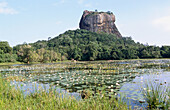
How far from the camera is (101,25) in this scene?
18638 centimetres

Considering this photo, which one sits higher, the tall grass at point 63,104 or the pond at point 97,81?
the tall grass at point 63,104

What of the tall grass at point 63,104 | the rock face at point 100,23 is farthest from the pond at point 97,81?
the rock face at point 100,23

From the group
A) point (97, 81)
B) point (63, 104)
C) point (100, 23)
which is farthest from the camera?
point (100, 23)

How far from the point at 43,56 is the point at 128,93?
56.9m

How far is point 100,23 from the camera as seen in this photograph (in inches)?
7269

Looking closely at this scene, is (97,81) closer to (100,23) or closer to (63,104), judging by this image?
(63,104)

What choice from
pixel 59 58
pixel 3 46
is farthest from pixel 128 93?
pixel 3 46

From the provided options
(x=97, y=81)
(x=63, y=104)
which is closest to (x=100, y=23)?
(x=97, y=81)

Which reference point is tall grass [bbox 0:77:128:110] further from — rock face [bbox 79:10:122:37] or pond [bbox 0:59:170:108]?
rock face [bbox 79:10:122:37]

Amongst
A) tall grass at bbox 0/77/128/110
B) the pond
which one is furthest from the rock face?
tall grass at bbox 0/77/128/110

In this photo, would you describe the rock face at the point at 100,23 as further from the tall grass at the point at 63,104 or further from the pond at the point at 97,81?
the tall grass at the point at 63,104

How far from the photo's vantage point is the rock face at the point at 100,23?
602ft

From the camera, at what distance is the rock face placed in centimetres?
18350

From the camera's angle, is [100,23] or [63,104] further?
[100,23]
